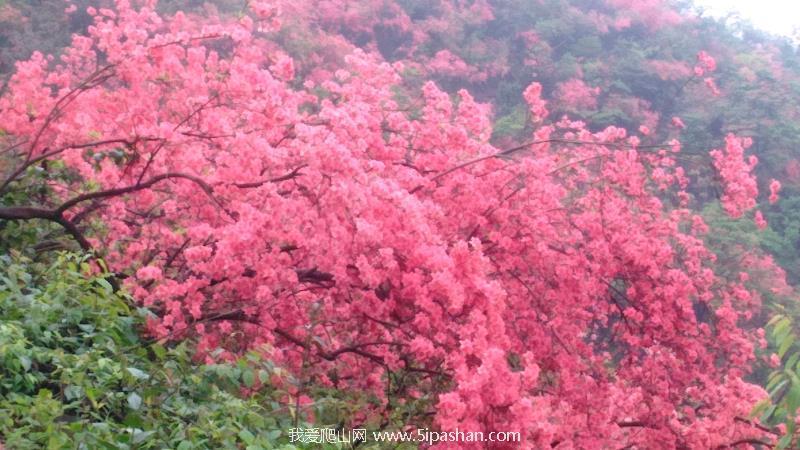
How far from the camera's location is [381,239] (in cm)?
427

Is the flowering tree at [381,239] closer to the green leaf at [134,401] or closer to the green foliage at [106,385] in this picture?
the green foliage at [106,385]

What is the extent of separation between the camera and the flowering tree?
431 cm

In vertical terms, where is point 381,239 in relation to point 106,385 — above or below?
above

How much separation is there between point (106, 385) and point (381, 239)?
4.53 ft

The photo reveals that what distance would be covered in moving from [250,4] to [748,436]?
15.1ft

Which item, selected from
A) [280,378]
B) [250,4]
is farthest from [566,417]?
[250,4]

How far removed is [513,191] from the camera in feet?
19.3

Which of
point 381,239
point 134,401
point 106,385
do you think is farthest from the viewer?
point 381,239

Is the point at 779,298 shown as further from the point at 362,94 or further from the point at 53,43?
the point at 53,43

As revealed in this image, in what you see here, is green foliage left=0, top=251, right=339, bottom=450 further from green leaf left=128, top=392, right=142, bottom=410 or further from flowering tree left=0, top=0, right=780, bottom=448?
flowering tree left=0, top=0, right=780, bottom=448

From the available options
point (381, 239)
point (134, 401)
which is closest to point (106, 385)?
point (134, 401)

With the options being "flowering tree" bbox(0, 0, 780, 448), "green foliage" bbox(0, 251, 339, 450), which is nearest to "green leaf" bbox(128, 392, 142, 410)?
"green foliage" bbox(0, 251, 339, 450)

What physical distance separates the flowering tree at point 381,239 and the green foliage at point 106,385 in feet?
0.97

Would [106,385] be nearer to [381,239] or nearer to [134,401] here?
[134,401]
